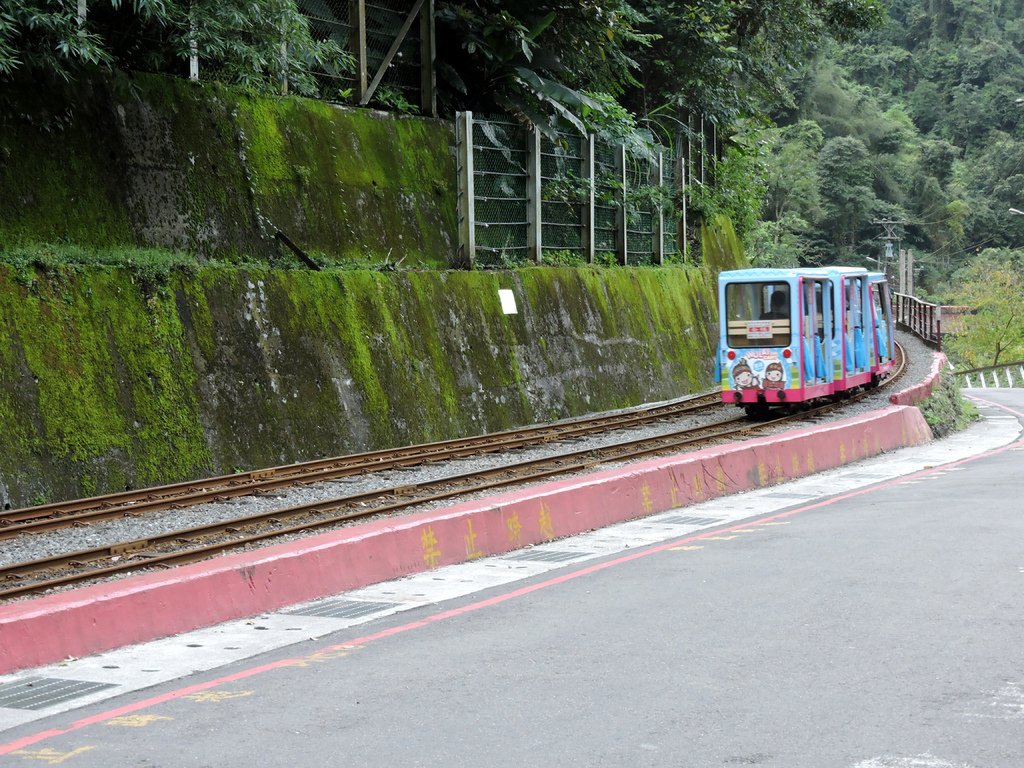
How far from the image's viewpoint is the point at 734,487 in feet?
50.1

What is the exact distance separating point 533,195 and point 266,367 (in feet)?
32.1

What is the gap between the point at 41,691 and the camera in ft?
22.3

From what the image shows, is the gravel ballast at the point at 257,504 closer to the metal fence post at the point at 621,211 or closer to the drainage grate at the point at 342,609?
the drainage grate at the point at 342,609

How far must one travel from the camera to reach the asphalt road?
552 centimetres

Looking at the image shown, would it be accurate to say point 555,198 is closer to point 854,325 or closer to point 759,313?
point 759,313

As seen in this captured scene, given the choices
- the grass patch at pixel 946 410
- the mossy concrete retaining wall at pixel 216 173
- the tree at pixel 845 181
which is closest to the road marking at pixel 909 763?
the mossy concrete retaining wall at pixel 216 173

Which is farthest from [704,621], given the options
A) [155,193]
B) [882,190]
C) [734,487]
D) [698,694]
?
[882,190]

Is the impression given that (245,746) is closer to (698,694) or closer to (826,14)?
(698,694)

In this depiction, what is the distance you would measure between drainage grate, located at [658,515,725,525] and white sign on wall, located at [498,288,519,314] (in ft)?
Result: 34.9

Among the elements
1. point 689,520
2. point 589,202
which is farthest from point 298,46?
point 589,202

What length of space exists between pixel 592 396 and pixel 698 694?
1936 centimetres

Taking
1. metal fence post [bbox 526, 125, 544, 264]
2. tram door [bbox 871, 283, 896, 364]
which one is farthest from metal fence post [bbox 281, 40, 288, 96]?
tram door [bbox 871, 283, 896, 364]

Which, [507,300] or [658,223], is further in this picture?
[658,223]

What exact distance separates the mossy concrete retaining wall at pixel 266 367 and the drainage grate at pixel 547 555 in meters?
5.57
